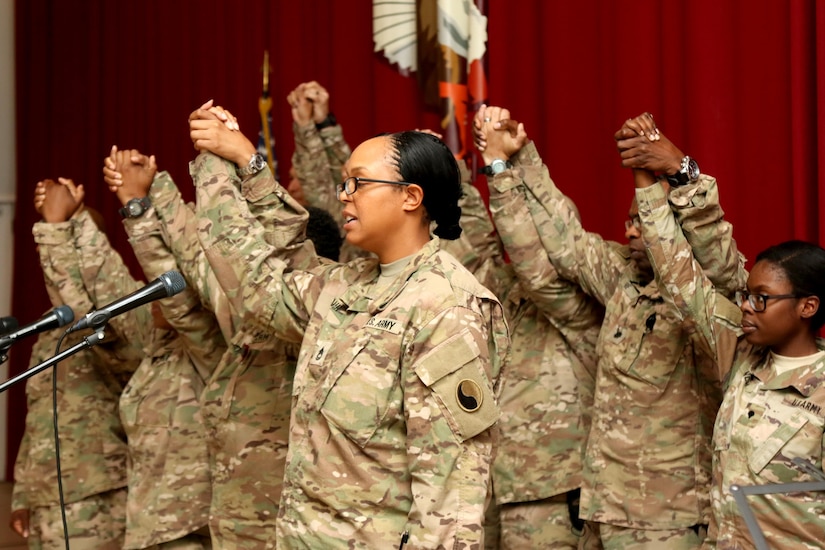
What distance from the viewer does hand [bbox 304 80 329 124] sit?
12.6ft

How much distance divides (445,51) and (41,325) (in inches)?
95.8

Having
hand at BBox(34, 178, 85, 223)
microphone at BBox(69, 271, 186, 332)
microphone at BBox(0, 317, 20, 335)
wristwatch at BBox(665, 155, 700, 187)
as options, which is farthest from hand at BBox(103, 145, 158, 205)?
wristwatch at BBox(665, 155, 700, 187)

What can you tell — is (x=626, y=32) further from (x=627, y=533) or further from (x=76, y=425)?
(x=76, y=425)

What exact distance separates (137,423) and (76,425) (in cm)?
56

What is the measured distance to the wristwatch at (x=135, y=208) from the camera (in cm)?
282

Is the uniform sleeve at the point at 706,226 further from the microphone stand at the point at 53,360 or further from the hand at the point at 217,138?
the microphone stand at the point at 53,360

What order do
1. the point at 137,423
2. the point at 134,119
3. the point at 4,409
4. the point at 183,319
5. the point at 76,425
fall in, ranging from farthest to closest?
the point at 4,409, the point at 134,119, the point at 76,425, the point at 137,423, the point at 183,319

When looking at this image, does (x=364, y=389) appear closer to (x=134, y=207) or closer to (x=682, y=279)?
(x=682, y=279)

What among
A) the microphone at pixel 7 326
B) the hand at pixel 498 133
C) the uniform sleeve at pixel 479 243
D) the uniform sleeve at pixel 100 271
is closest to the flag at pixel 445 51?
the uniform sleeve at pixel 479 243

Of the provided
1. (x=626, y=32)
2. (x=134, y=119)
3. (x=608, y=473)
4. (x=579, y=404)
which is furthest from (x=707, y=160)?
(x=134, y=119)

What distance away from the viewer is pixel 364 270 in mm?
2172

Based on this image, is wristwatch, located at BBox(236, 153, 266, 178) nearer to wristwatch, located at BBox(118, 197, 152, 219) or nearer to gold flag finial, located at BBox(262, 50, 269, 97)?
wristwatch, located at BBox(118, 197, 152, 219)

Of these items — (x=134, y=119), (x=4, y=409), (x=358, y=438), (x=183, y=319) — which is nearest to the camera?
(x=358, y=438)

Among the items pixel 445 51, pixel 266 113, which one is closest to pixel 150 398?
pixel 445 51
